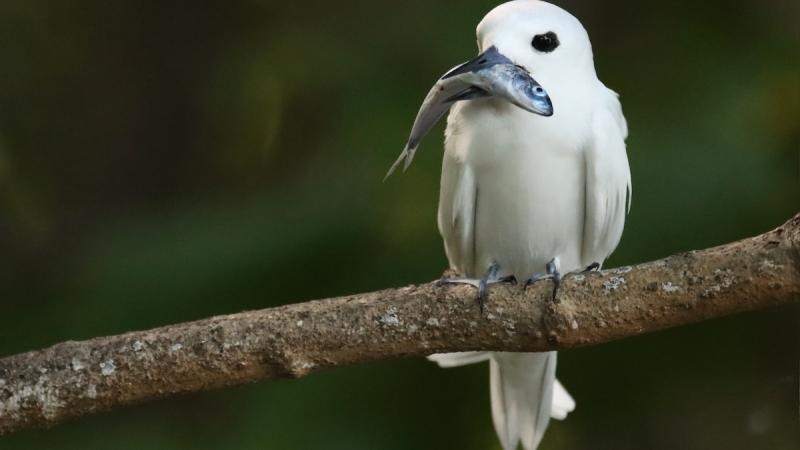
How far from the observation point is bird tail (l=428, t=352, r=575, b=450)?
9.86 feet

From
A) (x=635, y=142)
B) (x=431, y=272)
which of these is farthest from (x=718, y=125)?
(x=431, y=272)

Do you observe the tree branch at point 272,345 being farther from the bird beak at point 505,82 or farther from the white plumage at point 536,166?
the white plumage at point 536,166

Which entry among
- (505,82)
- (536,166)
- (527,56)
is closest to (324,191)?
(536,166)

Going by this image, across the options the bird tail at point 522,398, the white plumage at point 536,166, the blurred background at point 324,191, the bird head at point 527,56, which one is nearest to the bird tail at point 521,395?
the bird tail at point 522,398

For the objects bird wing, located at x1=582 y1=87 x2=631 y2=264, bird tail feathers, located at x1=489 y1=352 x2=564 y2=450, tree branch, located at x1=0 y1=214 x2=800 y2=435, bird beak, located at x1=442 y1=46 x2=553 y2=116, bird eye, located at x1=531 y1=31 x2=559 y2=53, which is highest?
bird eye, located at x1=531 y1=31 x2=559 y2=53

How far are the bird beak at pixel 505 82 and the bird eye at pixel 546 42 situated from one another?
140mm

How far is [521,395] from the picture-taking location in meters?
3.06

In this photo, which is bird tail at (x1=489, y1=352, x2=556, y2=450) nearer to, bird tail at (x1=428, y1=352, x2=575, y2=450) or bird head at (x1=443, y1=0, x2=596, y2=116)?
bird tail at (x1=428, y1=352, x2=575, y2=450)

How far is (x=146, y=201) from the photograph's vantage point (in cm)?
393

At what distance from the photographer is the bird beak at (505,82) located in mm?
2268

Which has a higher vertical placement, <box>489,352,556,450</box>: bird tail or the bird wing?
the bird wing

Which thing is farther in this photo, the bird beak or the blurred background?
the blurred background

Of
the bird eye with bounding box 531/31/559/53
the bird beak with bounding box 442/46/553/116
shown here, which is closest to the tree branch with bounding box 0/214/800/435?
the bird beak with bounding box 442/46/553/116

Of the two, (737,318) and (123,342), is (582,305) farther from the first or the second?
(737,318)
